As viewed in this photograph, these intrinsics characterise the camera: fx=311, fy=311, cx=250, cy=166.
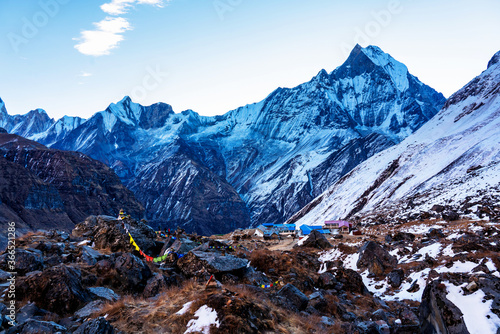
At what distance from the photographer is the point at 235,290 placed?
453 inches

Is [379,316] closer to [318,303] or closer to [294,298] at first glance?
[318,303]

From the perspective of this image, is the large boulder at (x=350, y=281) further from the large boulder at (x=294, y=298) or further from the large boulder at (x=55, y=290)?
the large boulder at (x=55, y=290)

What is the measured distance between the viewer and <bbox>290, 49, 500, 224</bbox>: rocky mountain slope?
57.4 m

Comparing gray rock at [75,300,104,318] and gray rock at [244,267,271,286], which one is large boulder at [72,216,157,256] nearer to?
gray rock at [75,300,104,318]

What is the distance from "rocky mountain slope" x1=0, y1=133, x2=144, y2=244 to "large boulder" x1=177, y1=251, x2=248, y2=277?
106m

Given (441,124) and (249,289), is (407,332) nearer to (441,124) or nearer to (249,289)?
(249,289)

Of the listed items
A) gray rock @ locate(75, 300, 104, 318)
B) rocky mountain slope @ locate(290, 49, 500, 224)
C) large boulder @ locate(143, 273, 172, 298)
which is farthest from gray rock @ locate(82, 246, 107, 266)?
rocky mountain slope @ locate(290, 49, 500, 224)

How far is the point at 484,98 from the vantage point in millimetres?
131500

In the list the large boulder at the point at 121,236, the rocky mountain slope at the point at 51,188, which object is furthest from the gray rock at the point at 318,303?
the rocky mountain slope at the point at 51,188

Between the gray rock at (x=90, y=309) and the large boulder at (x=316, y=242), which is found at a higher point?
the gray rock at (x=90, y=309)

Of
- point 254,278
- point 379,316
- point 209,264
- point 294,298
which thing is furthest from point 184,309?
point 379,316

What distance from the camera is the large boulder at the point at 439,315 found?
971cm

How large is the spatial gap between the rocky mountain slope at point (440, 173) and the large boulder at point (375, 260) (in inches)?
793

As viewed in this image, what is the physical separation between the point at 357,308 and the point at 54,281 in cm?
1403
